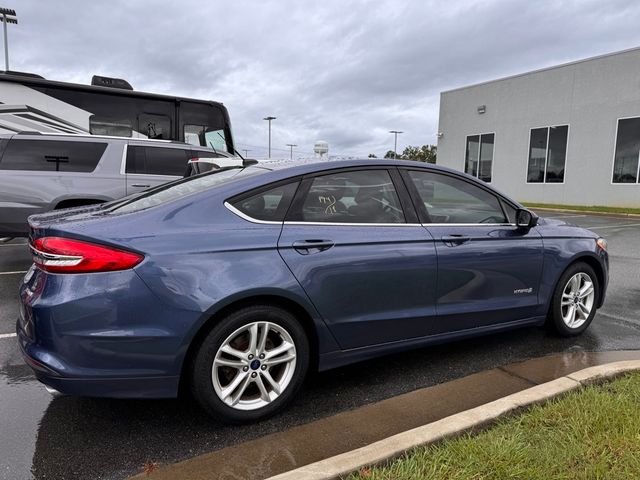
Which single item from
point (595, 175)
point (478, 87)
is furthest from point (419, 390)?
point (478, 87)

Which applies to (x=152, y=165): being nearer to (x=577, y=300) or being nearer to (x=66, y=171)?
(x=66, y=171)

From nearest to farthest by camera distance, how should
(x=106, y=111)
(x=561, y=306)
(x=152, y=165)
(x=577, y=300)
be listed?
(x=561, y=306)
(x=577, y=300)
(x=152, y=165)
(x=106, y=111)

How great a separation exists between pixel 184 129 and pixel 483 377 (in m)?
8.17

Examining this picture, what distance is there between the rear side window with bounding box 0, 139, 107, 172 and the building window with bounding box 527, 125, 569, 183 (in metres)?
19.5

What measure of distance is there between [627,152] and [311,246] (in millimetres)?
19735

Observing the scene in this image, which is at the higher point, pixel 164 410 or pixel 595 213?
pixel 595 213

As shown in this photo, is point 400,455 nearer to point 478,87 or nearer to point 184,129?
point 184,129

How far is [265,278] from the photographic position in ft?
8.59

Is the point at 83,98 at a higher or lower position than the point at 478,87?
lower

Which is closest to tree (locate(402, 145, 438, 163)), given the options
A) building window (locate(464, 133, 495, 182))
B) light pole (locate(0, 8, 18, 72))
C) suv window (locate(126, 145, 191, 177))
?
building window (locate(464, 133, 495, 182))

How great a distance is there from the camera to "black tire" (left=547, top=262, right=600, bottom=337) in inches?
160

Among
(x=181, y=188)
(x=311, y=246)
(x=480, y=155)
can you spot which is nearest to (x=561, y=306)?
(x=311, y=246)

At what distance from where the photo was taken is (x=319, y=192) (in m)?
3.04

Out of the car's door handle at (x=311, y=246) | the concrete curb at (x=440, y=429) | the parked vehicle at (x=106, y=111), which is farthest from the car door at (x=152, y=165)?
the concrete curb at (x=440, y=429)
